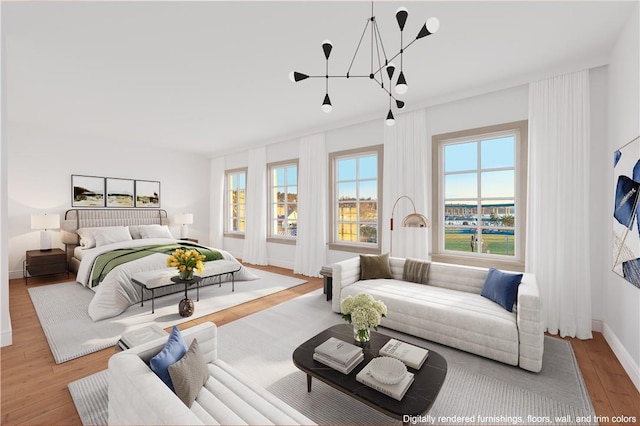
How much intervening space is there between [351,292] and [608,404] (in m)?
2.25

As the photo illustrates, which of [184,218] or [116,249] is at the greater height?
[184,218]

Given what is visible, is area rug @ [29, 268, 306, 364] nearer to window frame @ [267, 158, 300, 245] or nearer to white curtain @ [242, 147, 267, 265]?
window frame @ [267, 158, 300, 245]

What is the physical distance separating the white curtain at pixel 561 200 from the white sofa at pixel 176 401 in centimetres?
335

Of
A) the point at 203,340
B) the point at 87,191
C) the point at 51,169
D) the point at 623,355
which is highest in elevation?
the point at 51,169

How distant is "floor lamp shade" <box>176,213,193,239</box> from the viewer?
6.93 metres

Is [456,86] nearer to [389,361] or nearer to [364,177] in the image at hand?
[364,177]

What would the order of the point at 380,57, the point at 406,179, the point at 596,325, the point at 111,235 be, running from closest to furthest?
the point at 380,57
the point at 596,325
the point at 406,179
the point at 111,235

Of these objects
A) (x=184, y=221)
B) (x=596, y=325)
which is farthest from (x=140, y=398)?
(x=184, y=221)

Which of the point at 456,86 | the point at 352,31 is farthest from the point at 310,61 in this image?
the point at 456,86

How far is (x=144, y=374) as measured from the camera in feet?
4.33

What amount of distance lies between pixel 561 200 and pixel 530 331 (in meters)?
1.72

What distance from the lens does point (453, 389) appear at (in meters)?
2.14

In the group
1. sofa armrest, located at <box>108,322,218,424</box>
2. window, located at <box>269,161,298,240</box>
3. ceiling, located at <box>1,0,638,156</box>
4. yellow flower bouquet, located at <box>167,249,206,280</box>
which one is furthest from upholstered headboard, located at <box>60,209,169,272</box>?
sofa armrest, located at <box>108,322,218,424</box>

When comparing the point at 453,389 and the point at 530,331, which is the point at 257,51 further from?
the point at 530,331
